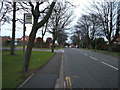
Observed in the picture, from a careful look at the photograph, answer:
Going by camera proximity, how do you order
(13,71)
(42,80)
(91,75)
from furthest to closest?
(13,71) → (91,75) → (42,80)

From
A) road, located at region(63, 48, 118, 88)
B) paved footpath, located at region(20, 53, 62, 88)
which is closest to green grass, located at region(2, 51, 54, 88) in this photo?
paved footpath, located at region(20, 53, 62, 88)

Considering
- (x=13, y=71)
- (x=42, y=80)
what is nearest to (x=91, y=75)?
(x=42, y=80)

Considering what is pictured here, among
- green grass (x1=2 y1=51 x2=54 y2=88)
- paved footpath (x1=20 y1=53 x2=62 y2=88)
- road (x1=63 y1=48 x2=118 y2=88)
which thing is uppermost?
green grass (x1=2 y1=51 x2=54 y2=88)

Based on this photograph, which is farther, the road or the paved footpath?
the road

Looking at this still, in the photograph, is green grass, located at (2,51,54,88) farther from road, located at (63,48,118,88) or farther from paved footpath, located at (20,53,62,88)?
road, located at (63,48,118,88)

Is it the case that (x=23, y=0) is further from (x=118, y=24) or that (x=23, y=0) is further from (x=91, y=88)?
(x=118, y=24)

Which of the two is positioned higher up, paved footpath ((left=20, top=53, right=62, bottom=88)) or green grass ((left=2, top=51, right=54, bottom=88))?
green grass ((left=2, top=51, right=54, bottom=88))

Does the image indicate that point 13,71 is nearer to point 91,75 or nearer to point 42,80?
point 42,80

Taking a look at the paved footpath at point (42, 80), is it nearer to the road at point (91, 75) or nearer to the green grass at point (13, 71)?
the green grass at point (13, 71)

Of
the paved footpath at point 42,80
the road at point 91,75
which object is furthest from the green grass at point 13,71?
the road at point 91,75

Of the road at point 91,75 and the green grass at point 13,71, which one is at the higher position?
the green grass at point 13,71

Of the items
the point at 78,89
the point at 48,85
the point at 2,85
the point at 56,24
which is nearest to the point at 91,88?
the point at 78,89

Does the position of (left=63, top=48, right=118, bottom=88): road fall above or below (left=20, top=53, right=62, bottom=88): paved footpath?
below

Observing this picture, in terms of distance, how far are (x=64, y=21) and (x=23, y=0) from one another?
28.8 metres
